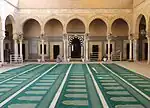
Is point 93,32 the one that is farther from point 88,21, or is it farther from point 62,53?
point 62,53

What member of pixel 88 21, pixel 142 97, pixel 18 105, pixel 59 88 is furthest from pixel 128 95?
pixel 88 21

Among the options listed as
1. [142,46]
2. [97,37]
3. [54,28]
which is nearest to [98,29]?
[97,37]

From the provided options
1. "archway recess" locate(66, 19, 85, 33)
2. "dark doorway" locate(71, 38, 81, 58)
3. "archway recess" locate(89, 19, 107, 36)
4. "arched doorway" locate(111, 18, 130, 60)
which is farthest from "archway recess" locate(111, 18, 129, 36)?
"dark doorway" locate(71, 38, 81, 58)

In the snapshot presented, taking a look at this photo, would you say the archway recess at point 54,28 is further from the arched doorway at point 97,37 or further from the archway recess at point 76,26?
the arched doorway at point 97,37

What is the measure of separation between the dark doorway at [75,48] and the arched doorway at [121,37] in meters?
3.24

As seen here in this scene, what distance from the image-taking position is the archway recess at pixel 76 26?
21.5m

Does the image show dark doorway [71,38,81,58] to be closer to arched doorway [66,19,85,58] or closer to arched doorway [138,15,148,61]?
arched doorway [66,19,85,58]

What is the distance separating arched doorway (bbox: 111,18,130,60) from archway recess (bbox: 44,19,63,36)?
488 centimetres

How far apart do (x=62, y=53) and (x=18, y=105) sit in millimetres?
16453

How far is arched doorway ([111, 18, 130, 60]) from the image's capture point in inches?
853

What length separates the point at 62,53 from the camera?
21.7 metres

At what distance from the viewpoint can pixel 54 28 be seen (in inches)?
865

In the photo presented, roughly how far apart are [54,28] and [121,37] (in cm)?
622

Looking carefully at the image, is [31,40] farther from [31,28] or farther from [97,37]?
[97,37]
